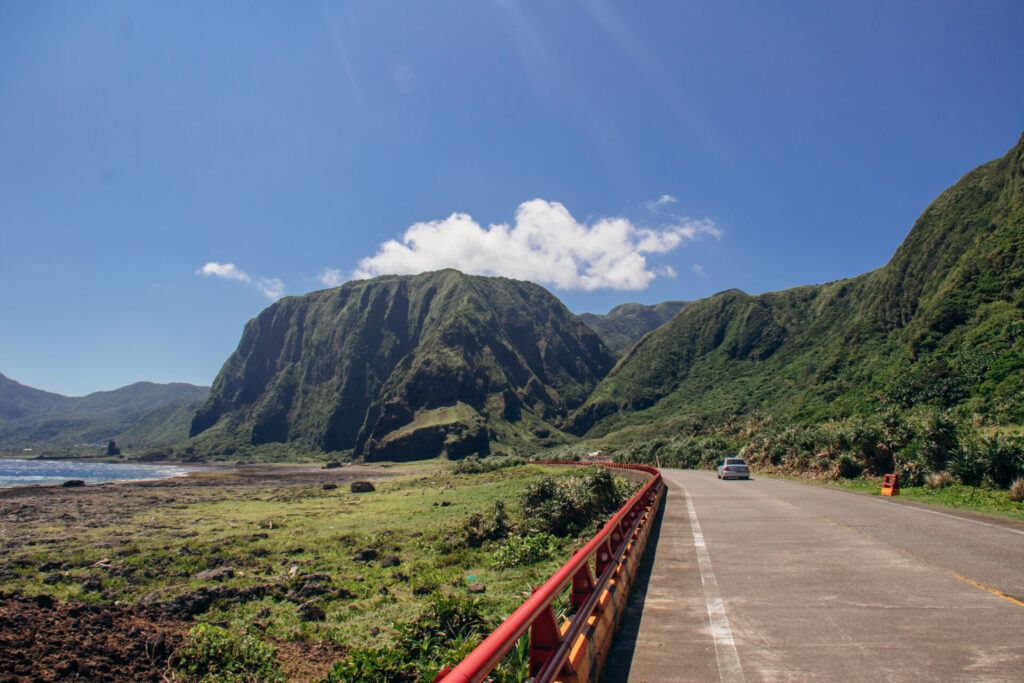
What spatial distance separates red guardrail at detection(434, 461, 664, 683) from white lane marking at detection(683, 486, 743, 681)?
113 cm

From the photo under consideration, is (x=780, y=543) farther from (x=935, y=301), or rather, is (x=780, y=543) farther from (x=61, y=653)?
(x=935, y=301)

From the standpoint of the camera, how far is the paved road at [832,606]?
13.9 ft

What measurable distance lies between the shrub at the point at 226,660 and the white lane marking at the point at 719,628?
5.90 m

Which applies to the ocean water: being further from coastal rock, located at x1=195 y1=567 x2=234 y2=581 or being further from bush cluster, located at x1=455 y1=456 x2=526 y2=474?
coastal rock, located at x1=195 y1=567 x2=234 y2=581

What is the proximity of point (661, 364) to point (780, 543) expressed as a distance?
152196 millimetres

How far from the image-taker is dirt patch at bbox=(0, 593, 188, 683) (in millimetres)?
6965

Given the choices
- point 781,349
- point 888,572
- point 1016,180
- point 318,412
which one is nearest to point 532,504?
point 888,572

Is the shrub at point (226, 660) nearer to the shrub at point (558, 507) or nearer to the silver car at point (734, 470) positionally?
the shrub at point (558, 507)

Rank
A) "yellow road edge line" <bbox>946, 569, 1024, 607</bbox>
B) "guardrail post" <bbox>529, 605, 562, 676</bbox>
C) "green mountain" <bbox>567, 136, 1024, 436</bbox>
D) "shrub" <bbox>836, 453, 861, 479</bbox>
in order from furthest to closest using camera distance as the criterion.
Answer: "green mountain" <bbox>567, 136, 1024, 436</bbox>, "shrub" <bbox>836, 453, 861, 479</bbox>, "yellow road edge line" <bbox>946, 569, 1024, 607</bbox>, "guardrail post" <bbox>529, 605, 562, 676</bbox>

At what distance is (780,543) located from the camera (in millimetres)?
9570

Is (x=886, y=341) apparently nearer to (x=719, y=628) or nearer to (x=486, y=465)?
(x=486, y=465)

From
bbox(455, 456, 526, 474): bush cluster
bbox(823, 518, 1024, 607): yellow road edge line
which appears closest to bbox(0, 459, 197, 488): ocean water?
bbox(455, 456, 526, 474): bush cluster

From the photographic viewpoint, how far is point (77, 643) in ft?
25.4

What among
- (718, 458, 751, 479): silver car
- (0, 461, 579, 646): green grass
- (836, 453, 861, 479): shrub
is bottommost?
(0, 461, 579, 646): green grass
